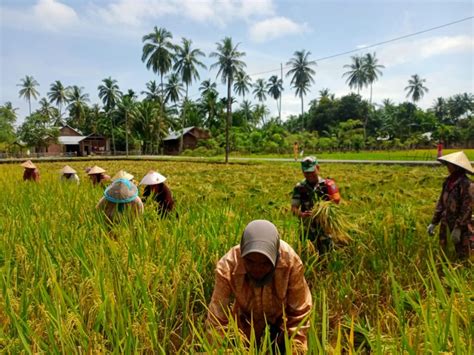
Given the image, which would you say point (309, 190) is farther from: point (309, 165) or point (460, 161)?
point (460, 161)

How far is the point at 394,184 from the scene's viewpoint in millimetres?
7500

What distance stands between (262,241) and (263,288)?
332mm

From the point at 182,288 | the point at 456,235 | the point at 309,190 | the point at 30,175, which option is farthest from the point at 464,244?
the point at 30,175

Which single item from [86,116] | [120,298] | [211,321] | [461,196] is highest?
[86,116]

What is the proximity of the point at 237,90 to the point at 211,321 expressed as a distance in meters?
45.6

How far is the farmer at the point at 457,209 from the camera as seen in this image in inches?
109

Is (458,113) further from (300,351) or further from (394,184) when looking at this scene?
(300,351)

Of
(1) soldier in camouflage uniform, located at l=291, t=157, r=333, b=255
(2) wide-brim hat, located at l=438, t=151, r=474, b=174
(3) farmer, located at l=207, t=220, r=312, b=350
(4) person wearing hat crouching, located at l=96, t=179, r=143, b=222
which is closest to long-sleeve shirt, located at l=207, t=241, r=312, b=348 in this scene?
(3) farmer, located at l=207, t=220, r=312, b=350

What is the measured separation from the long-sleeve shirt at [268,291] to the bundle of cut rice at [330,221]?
0.77 metres

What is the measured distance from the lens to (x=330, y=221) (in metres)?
2.46

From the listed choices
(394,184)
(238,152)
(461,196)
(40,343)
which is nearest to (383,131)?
(238,152)

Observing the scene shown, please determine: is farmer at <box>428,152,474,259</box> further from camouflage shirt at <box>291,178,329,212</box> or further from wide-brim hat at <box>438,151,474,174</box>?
camouflage shirt at <box>291,178,329,212</box>

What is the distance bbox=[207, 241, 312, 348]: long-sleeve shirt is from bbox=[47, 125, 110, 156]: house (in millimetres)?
36217

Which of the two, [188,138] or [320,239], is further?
[188,138]
